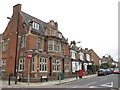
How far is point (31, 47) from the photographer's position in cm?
2614

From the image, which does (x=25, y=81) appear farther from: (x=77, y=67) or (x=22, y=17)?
(x=77, y=67)

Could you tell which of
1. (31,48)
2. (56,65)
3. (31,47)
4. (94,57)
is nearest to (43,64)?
(31,48)

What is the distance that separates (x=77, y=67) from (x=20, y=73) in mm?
18883

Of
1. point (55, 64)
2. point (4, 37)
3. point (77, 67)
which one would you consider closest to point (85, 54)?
point (77, 67)

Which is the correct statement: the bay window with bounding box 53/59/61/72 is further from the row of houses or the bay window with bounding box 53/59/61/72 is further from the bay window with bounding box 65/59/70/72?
the bay window with bounding box 65/59/70/72

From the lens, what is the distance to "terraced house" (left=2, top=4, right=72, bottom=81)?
2570cm

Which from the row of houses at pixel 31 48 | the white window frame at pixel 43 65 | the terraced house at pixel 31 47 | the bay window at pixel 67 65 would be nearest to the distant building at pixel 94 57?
the bay window at pixel 67 65

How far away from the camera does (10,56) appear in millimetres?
28406

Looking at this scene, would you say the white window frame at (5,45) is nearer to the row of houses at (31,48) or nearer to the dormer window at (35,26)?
the row of houses at (31,48)

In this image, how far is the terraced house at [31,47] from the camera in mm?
25703

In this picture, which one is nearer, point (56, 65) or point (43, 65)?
point (43, 65)

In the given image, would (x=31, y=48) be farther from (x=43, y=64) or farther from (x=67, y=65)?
(x=67, y=65)

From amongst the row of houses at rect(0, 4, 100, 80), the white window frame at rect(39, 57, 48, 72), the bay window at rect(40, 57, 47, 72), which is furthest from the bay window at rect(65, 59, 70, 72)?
the bay window at rect(40, 57, 47, 72)

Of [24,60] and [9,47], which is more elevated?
[9,47]
